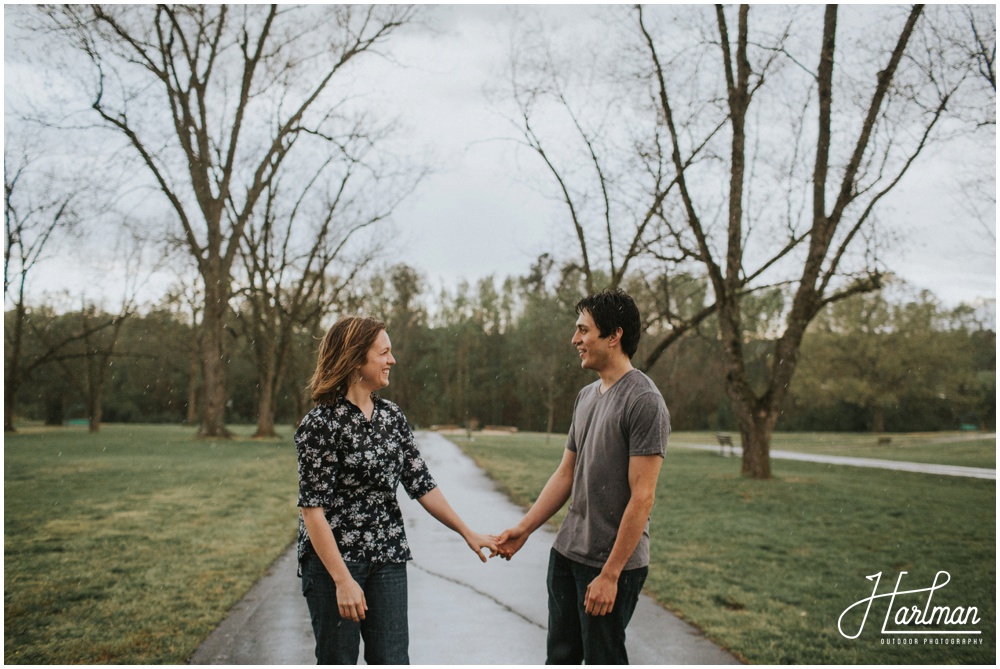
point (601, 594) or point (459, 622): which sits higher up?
point (601, 594)

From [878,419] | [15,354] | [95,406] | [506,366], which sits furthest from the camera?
[878,419]

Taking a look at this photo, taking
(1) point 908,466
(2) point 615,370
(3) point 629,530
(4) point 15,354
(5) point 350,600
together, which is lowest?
(1) point 908,466

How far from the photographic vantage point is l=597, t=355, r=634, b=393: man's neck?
120 inches

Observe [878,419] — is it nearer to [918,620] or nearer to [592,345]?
[918,620]

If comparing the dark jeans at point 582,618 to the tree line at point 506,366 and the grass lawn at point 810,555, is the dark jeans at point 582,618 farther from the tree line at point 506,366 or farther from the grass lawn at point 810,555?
the tree line at point 506,366

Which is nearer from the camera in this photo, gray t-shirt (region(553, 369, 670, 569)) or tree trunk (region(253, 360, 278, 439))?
gray t-shirt (region(553, 369, 670, 569))

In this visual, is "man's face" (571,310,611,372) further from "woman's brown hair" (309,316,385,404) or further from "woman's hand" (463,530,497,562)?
"woman's hand" (463,530,497,562)

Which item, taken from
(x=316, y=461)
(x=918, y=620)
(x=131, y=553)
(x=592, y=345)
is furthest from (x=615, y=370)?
(x=131, y=553)

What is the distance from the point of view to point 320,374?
9.69ft

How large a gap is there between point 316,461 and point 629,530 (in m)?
1.16

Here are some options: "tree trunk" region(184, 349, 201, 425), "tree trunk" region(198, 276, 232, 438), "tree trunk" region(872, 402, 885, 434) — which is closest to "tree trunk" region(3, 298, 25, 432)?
"tree trunk" region(198, 276, 232, 438)

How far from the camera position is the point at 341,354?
296 cm

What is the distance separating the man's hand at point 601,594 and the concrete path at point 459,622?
179cm

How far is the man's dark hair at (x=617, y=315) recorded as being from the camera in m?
3.05
